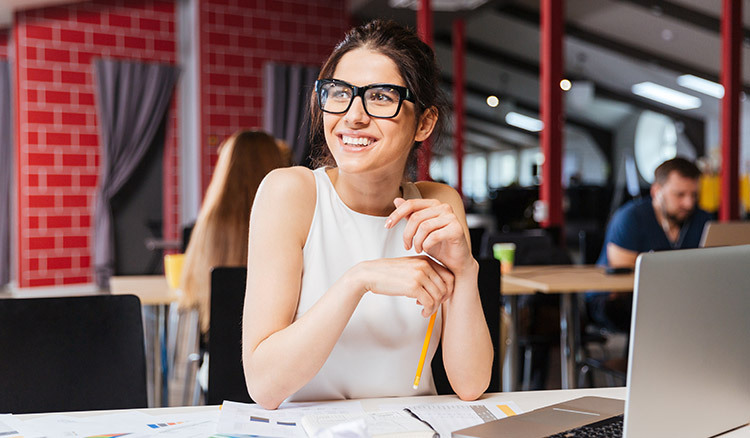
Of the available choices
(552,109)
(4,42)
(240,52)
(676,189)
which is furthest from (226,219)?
(4,42)

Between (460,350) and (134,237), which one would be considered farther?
(134,237)

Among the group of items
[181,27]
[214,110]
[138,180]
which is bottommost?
[138,180]

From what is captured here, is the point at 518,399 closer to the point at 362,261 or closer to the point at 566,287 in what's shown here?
the point at 362,261

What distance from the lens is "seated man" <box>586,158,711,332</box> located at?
3.46m

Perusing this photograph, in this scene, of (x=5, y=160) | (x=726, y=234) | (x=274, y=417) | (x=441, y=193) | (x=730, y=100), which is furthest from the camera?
(x=5, y=160)

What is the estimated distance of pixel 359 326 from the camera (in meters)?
1.34

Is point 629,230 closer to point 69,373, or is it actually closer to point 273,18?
point 69,373

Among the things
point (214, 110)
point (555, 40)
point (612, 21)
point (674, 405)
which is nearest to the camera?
point (674, 405)

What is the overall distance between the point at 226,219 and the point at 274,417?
1.47 m

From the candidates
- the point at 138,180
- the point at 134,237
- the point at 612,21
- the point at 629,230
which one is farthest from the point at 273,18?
the point at 629,230

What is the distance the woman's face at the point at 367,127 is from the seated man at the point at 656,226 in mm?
2414

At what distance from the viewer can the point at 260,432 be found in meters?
1.03

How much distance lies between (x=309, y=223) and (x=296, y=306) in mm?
164

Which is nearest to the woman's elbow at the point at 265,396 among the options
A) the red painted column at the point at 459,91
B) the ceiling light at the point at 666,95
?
the red painted column at the point at 459,91
